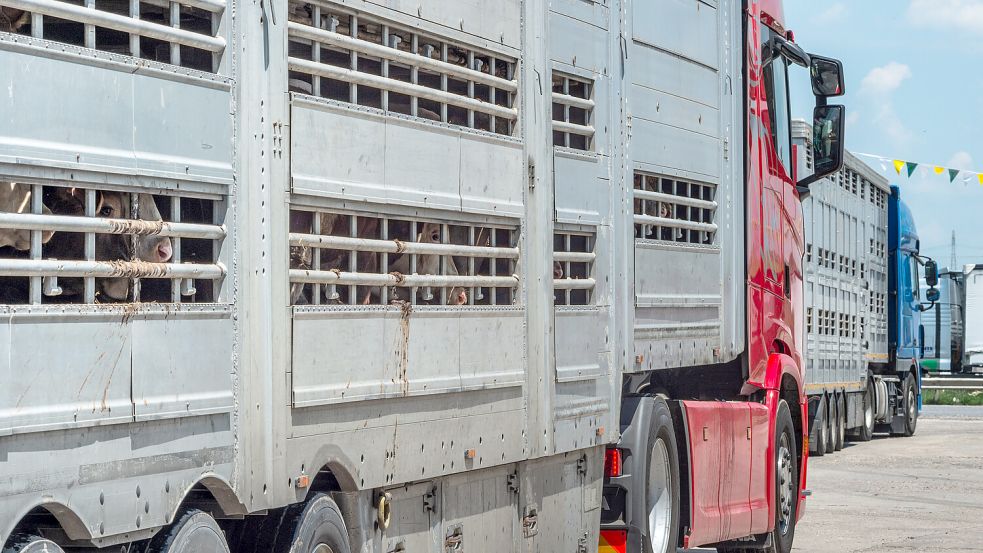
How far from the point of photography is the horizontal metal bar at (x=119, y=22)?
3863mm

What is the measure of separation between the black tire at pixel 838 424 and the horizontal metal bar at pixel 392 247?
18053 mm

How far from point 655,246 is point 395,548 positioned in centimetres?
335

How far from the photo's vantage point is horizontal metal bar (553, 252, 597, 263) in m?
7.35

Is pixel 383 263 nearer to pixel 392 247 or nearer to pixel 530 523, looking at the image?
pixel 392 247

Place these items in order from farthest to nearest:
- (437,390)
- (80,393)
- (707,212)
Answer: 1. (707,212)
2. (437,390)
3. (80,393)

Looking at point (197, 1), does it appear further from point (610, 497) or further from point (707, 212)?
point (707, 212)

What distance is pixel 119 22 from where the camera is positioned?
164 inches

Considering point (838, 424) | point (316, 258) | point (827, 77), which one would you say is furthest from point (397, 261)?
point (838, 424)

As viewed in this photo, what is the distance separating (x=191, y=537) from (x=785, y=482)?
7.30 meters

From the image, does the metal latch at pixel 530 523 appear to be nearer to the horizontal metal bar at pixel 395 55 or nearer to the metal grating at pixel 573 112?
the metal grating at pixel 573 112

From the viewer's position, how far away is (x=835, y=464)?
829 inches

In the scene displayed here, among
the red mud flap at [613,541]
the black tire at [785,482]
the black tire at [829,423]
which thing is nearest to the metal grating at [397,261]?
the red mud flap at [613,541]

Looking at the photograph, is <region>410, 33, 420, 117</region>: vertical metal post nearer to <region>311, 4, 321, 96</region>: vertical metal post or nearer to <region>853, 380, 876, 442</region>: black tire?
<region>311, 4, 321, 96</region>: vertical metal post

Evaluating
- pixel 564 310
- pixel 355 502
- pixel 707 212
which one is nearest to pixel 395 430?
pixel 355 502
